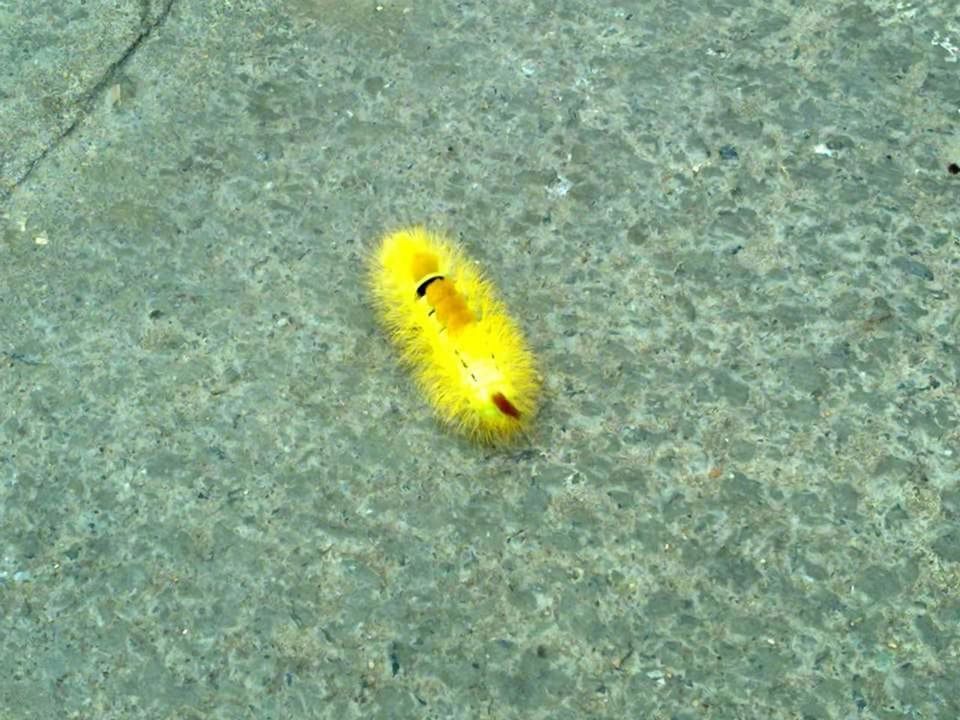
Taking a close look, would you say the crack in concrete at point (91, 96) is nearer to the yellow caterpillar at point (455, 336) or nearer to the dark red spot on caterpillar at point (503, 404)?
the yellow caterpillar at point (455, 336)

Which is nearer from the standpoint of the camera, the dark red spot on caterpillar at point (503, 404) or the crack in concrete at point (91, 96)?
the dark red spot on caterpillar at point (503, 404)

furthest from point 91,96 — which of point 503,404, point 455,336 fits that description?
point 503,404

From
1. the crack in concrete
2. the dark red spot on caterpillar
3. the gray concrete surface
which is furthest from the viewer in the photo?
the crack in concrete

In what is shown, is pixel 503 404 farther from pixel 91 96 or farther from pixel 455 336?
pixel 91 96

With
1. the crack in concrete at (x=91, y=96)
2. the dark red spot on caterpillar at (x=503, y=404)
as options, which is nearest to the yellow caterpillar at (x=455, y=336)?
the dark red spot on caterpillar at (x=503, y=404)

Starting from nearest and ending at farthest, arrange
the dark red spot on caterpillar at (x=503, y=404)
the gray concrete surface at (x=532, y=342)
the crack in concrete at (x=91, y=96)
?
the gray concrete surface at (x=532, y=342)
the dark red spot on caterpillar at (x=503, y=404)
the crack in concrete at (x=91, y=96)

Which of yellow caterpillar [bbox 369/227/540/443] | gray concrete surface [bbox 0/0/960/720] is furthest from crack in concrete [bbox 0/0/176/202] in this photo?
yellow caterpillar [bbox 369/227/540/443]

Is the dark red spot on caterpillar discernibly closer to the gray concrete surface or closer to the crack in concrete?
the gray concrete surface
